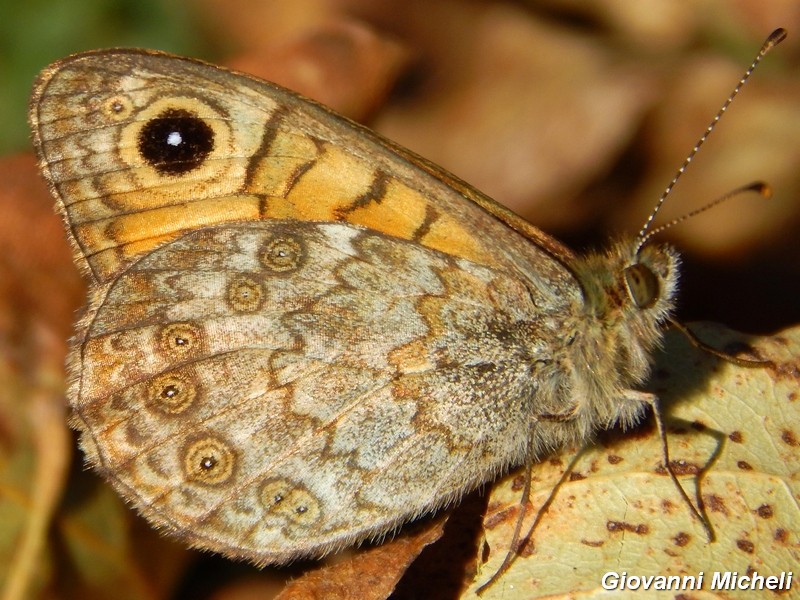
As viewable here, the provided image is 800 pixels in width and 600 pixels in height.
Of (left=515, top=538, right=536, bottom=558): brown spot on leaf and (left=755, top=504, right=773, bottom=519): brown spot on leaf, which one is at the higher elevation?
(left=755, top=504, right=773, bottom=519): brown spot on leaf

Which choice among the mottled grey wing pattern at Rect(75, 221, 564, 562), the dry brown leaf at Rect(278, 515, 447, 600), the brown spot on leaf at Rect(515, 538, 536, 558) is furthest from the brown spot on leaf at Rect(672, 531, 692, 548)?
the dry brown leaf at Rect(278, 515, 447, 600)

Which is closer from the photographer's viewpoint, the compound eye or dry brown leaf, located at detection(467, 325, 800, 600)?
dry brown leaf, located at detection(467, 325, 800, 600)

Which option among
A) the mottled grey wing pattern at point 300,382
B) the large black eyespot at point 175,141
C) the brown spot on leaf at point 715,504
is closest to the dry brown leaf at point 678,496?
the brown spot on leaf at point 715,504

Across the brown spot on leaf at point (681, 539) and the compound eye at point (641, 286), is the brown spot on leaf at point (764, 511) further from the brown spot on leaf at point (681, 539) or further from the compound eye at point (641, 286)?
the compound eye at point (641, 286)

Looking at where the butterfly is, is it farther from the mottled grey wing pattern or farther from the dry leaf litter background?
the dry leaf litter background

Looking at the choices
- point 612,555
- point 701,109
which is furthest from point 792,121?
point 612,555

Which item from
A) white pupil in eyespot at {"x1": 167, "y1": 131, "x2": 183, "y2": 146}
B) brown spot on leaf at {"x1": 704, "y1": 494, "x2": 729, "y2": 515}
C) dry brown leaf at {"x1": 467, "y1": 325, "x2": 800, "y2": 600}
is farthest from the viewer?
white pupil in eyespot at {"x1": 167, "y1": 131, "x2": 183, "y2": 146}
